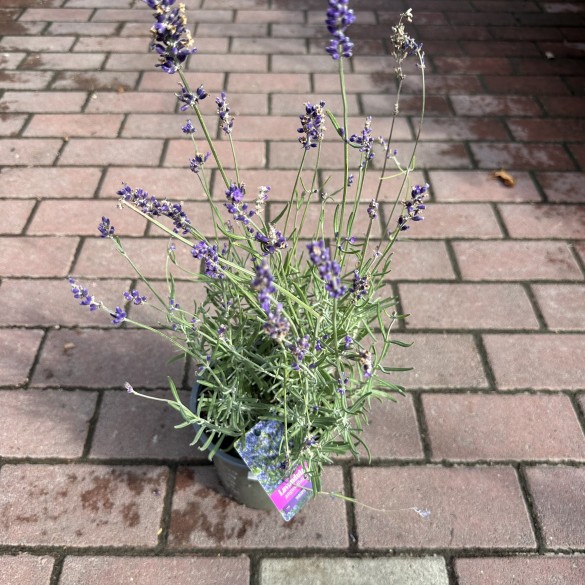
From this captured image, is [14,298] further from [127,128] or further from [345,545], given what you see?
[345,545]

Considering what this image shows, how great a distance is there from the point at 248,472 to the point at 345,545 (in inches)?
14.0

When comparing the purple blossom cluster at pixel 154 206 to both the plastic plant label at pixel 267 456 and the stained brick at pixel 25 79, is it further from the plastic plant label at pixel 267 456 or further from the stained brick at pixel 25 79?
the stained brick at pixel 25 79

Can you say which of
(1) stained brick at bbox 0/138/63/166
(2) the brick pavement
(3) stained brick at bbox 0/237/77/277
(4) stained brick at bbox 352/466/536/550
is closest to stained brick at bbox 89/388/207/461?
(2) the brick pavement

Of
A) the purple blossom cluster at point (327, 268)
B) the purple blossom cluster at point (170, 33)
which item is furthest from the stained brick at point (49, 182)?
the purple blossom cluster at point (327, 268)

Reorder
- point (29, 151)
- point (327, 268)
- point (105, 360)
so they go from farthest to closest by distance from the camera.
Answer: point (29, 151)
point (105, 360)
point (327, 268)

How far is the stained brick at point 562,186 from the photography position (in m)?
2.55

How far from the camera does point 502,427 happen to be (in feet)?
5.82

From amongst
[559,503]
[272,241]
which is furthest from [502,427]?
[272,241]

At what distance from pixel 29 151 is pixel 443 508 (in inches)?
89.9

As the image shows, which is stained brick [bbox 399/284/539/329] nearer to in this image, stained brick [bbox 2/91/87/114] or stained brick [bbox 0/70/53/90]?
stained brick [bbox 2/91/87/114]

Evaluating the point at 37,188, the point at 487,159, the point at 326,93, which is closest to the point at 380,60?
the point at 326,93

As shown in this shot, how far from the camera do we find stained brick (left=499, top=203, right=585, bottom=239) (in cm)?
239

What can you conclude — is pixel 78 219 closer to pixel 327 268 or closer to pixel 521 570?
pixel 327 268

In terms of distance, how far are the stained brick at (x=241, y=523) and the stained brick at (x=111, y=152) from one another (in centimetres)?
156
